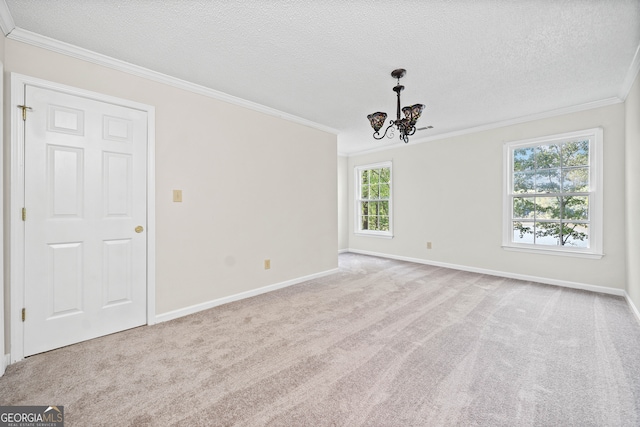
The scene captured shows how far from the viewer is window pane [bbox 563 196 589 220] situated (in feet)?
12.1

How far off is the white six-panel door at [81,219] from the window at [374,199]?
4.72 meters

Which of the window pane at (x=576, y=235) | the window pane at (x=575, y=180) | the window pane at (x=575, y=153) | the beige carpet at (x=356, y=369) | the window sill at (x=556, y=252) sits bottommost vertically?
the beige carpet at (x=356, y=369)

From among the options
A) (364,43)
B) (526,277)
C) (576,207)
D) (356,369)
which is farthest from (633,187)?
(356,369)

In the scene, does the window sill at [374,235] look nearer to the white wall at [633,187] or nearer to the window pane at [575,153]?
the window pane at [575,153]

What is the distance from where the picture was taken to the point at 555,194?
12.8 feet

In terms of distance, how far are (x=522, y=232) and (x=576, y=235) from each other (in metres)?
0.62

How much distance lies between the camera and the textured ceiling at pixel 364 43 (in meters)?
1.85

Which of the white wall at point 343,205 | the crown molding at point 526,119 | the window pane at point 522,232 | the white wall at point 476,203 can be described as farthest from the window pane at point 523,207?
the white wall at point 343,205

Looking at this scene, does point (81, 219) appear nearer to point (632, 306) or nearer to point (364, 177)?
point (364, 177)

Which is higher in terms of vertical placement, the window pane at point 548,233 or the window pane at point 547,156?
the window pane at point 547,156

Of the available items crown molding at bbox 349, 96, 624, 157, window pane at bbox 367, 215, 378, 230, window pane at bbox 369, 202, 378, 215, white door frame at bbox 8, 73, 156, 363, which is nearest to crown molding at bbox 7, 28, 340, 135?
white door frame at bbox 8, 73, 156, 363

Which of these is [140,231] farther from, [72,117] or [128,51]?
[128,51]

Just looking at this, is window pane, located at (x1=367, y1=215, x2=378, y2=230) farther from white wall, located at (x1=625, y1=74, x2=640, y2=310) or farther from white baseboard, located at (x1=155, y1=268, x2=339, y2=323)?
white wall, located at (x1=625, y1=74, x2=640, y2=310)

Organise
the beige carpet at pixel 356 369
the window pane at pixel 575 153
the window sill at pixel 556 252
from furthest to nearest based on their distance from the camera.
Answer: the window pane at pixel 575 153, the window sill at pixel 556 252, the beige carpet at pixel 356 369
